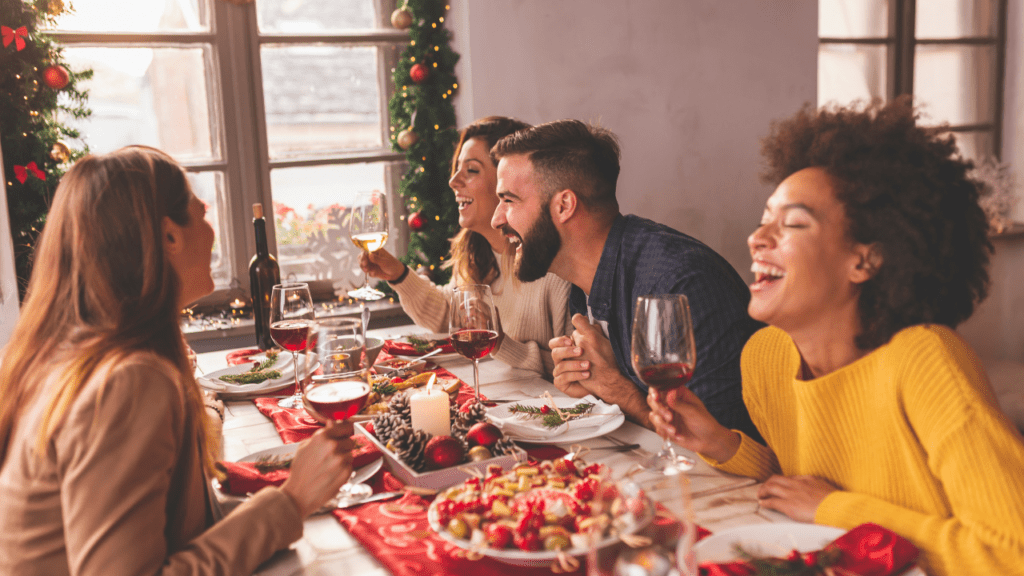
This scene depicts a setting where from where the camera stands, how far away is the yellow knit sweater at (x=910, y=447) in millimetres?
876

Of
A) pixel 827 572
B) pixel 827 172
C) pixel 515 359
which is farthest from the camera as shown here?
pixel 515 359

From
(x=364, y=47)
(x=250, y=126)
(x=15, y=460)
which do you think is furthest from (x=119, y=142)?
(x=15, y=460)

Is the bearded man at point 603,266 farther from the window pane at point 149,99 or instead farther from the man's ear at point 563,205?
the window pane at point 149,99

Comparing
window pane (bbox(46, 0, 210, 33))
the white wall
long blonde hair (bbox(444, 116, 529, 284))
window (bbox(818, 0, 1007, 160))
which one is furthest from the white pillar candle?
window (bbox(818, 0, 1007, 160))

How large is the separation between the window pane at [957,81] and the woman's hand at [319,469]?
14.3 ft

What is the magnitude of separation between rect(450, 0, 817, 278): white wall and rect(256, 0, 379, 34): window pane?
1.43ft

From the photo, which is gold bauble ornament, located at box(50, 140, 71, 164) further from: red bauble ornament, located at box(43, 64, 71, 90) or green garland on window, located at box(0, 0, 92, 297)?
red bauble ornament, located at box(43, 64, 71, 90)

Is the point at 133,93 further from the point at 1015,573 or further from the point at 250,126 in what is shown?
the point at 1015,573

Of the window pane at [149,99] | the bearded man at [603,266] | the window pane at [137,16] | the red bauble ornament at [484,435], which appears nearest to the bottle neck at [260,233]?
the bearded man at [603,266]

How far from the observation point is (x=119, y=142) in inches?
121

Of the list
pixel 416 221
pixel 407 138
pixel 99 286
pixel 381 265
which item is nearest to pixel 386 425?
pixel 99 286

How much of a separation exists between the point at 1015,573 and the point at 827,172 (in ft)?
1.90

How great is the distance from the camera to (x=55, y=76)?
2.62m

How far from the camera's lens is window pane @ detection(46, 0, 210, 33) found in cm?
296
